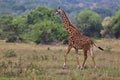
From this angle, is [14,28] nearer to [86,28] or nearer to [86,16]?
[86,28]

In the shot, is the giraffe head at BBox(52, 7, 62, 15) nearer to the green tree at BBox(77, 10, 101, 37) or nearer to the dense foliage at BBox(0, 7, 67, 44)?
the dense foliage at BBox(0, 7, 67, 44)

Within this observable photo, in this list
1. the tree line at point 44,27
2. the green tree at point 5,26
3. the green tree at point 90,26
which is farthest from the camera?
the green tree at point 90,26

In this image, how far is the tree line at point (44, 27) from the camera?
4178 centimetres

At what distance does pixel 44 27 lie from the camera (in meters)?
41.8

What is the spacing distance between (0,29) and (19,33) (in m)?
6.94

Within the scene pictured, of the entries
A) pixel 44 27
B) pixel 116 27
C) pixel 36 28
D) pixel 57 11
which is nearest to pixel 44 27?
pixel 44 27

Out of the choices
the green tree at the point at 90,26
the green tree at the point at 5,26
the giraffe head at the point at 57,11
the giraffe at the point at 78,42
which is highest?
the giraffe head at the point at 57,11

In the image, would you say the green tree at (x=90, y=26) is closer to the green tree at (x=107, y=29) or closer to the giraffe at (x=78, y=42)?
the green tree at (x=107, y=29)

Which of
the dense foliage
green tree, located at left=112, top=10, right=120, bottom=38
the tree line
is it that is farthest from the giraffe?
green tree, located at left=112, top=10, right=120, bottom=38

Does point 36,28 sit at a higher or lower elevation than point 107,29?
higher

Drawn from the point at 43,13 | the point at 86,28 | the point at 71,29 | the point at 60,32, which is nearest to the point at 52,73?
the point at 71,29

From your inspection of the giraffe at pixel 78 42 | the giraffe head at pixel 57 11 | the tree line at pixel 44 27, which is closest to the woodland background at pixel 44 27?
the tree line at pixel 44 27

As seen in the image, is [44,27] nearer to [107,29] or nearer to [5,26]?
[5,26]

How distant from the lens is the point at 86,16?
74.3 metres
